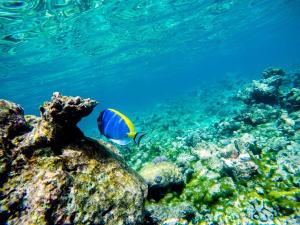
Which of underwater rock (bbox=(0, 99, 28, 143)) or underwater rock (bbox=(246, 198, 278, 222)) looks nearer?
underwater rock (bbox=(0, 99, 28, 143))

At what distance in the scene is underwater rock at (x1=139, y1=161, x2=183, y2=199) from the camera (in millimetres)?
4641

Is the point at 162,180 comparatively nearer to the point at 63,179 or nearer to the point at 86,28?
the point at 63,179

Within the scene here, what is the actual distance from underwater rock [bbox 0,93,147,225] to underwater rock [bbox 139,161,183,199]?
1.16 metres

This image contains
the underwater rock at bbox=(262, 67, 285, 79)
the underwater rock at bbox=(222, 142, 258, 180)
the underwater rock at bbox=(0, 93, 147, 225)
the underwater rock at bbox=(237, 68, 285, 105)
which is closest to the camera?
the underwater rock at bbox=(0, 93, 147, 225)

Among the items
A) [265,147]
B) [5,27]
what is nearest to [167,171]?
[265,147]

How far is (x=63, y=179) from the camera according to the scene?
2.91m

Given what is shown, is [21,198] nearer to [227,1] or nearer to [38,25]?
[38,25]

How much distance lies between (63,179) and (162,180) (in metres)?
2.23

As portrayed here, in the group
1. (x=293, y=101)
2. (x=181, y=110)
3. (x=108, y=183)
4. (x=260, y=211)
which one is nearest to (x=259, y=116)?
(x=293, y=101)

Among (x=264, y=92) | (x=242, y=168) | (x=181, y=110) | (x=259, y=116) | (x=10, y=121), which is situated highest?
(x=10, y=121)

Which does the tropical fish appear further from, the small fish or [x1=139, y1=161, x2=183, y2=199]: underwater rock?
the small fish

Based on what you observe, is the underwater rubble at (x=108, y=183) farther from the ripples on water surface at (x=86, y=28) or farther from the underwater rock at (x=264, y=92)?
the ripples on water surface at (x=86, y=28)

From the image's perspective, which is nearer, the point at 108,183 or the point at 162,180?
the point at 108,183

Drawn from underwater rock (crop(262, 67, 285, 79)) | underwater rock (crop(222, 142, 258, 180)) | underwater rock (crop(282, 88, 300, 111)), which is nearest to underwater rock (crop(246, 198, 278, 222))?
underwater rock (crop(222, 142, 258, 180))
